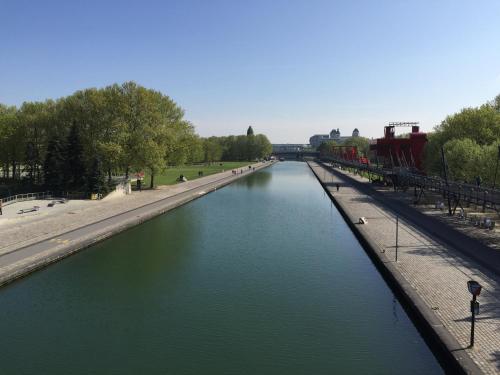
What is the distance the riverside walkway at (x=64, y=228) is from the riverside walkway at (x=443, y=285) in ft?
71.2

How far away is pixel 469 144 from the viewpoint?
51406 millimetres

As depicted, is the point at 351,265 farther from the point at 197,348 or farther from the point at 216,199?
the point at 216,199

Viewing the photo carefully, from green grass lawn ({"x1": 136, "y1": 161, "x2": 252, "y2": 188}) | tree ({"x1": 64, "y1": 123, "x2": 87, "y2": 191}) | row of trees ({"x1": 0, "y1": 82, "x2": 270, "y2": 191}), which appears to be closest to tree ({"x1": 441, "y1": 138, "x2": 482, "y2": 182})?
row of trees ({"x1": 0, "y1": 82, "x2": 270, "y2": 191})

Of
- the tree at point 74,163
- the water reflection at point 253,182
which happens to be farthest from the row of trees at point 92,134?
the water reflection at point 253,182

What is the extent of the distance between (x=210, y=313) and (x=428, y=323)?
10076 mm

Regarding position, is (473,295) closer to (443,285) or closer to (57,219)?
(443,285)

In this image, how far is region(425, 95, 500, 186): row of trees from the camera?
4522cm

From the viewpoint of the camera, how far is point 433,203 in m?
51.6

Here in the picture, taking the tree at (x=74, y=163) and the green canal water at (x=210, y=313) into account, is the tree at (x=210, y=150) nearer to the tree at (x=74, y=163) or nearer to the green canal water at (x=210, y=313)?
the tree at (x=74, y=163)

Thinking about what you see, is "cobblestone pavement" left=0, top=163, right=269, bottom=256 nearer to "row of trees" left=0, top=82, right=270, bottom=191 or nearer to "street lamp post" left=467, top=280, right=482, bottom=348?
"row of trees" left=0, top=82, right=270, bottom=191

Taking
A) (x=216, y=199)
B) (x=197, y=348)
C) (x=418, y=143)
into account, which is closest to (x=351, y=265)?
(x=197, y=348)

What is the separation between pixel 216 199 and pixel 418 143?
4394 centimetres

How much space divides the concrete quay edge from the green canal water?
518 millimetres

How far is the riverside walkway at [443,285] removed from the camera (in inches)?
586
